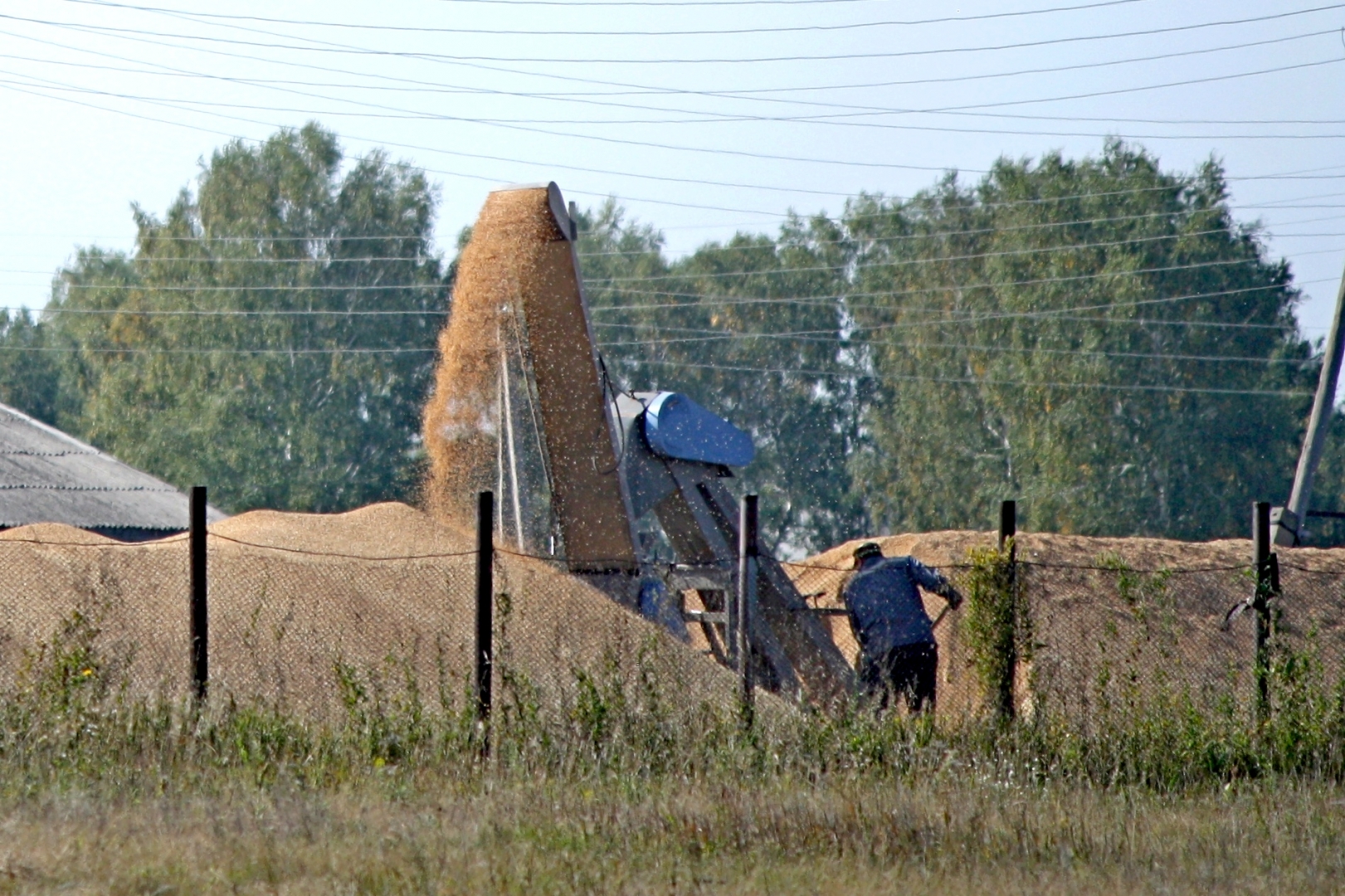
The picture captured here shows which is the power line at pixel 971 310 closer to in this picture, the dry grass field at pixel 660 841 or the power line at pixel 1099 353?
the power line at pixel 1099 353

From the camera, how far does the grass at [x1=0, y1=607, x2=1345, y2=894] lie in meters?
5.42

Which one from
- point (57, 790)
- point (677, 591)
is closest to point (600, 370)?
point (677, 591)

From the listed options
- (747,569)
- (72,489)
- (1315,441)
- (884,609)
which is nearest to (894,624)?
(884,609)

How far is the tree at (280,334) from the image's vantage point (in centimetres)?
4169

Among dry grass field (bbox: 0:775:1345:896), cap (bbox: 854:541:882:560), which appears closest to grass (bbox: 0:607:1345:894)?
dry grass field (bbox: 0:775:1345:896)

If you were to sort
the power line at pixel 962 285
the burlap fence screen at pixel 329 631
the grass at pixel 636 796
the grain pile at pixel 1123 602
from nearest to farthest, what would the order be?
the grass at pixel 636 796 → the burlap fence screen at pixel 329 631 → the grain pile at pixel 1123 602 → the power line at pixel 962 285

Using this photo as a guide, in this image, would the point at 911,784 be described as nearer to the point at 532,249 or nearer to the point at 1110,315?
the point at 532,249

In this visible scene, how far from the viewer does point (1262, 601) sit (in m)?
8.31

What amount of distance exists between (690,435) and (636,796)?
18.9ft

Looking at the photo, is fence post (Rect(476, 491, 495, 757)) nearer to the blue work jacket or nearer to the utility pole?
the blue work jacket

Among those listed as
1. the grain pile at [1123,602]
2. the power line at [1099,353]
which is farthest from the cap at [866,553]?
the power line at [1099,353]

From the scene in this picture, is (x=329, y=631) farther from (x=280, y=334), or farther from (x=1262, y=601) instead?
(x=280, y=334)

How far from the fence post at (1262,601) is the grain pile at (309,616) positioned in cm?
285

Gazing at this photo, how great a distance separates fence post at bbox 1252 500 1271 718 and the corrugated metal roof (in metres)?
15.0
